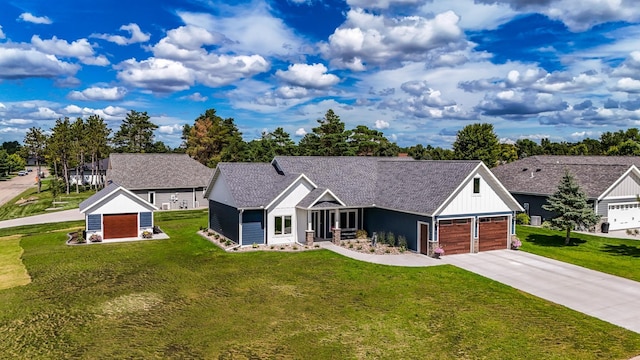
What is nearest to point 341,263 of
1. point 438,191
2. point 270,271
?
point 270,271

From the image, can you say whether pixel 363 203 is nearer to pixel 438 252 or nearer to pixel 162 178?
pixel 438 252

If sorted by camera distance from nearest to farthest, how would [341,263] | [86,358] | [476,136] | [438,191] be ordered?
[86,358], [341,263], [438,191], [476,136]

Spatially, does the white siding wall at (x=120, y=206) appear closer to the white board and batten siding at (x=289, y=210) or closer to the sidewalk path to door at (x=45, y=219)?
the white board and batten siding at (x=289, y=210)

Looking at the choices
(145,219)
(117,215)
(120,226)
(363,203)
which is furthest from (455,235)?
(117,215)

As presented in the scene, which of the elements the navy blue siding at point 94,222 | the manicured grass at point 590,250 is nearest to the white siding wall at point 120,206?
the navy blue siding at point 94,222

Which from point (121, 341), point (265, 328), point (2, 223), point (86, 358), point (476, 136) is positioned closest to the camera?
point (86, 358)

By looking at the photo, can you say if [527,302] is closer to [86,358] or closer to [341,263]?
[341,263]

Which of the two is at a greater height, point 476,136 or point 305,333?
point 476,136
